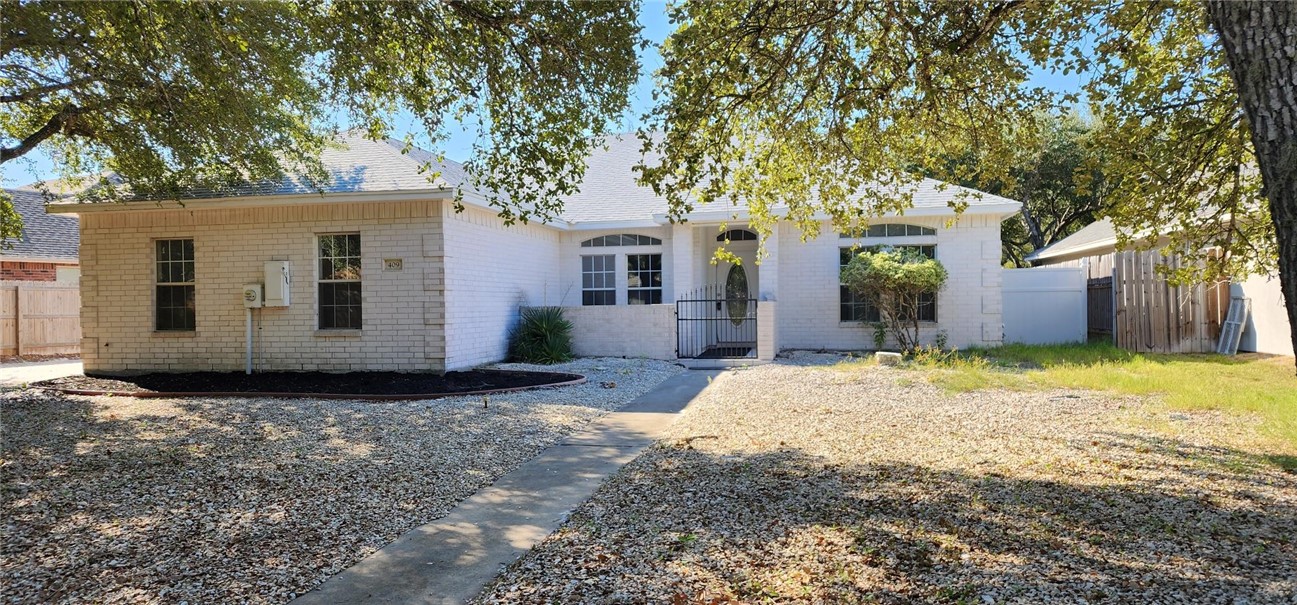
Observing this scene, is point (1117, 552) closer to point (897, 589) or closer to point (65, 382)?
point (897, 589)

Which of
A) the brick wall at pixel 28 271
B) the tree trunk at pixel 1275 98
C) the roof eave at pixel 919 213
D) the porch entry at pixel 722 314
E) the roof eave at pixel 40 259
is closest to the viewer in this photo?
the tree trunk at pixel 1275 98

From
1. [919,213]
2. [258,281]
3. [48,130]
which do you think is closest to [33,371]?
[258,281]

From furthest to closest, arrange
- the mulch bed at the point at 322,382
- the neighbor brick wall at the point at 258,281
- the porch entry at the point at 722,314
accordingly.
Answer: the porch entry at the point at 722,314 → the neighbor brick wall at the point at 258,281 → the mulch bed at the point at 322,382

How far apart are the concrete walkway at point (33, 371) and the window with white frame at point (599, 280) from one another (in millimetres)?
9829

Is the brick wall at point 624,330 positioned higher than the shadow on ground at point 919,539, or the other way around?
the brick wall at point 624,330

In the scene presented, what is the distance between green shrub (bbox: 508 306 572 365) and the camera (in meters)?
13.8

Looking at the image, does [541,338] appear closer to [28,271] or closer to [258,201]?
[258,201]

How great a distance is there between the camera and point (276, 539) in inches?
164

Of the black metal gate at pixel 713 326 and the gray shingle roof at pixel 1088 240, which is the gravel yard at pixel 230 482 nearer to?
the black metal gate at pixel 713 326

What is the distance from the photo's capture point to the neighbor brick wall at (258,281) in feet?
38.2

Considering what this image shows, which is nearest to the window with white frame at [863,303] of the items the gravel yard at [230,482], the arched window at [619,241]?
the arched window at [619,241]

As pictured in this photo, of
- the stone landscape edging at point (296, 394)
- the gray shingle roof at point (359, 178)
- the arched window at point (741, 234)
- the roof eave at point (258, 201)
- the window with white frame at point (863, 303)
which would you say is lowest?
the stone landscape edging at point (296, 394)

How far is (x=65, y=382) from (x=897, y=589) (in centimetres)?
1366

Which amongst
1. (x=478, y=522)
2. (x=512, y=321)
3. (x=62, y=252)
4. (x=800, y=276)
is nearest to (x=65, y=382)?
(x=512, y=321)
